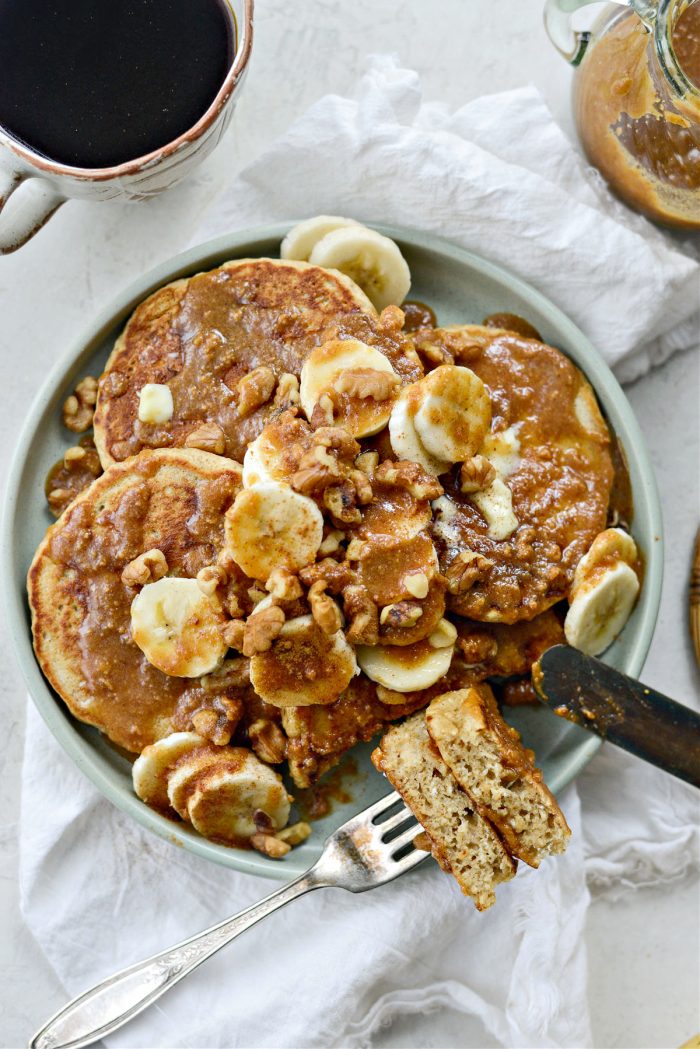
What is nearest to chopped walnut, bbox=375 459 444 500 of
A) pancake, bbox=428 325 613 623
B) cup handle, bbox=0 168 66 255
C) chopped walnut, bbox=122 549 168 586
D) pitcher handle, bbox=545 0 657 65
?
pancake, bbox=428 325 613 623

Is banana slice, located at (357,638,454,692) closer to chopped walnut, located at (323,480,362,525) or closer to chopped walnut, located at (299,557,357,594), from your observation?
chopped walnut, located at (299,557,357,594)

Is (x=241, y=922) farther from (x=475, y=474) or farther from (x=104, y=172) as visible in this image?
(x=104, y=172)

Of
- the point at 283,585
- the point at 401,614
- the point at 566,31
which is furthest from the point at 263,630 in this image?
Result: the point at 566,31

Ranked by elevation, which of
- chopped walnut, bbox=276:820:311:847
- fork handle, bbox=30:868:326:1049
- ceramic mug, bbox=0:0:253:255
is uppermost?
ceramic mug, bbox=0:0:253:255

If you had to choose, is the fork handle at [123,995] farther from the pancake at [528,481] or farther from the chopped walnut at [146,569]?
the pancake at [528,481]

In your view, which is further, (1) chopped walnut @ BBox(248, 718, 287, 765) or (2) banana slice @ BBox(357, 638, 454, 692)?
(1) chopped walnut @ BBox(248, 718, 287, 765)

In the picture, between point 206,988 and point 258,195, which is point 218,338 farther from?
point 206,988

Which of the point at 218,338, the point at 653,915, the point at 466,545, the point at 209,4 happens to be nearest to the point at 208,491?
the point at 218,338

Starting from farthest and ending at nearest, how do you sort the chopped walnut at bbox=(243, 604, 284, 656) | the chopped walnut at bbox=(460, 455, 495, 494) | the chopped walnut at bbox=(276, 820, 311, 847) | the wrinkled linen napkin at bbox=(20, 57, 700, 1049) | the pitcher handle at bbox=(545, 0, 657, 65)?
the wrinkled linen napkin at bbox=(20, 57, 700, 1049), the chopped walnut at bbox=(276, 820, 311, 847), the pitcher handle at bbox=(545, 0, 657, 65), the chopped walnut at bbox=(460, 455, 495, 494), the chopped walnut at bbox=(243, 604, 284, 656)
